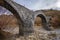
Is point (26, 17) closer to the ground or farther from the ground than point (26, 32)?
farther from the ground

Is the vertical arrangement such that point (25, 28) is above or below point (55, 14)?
below

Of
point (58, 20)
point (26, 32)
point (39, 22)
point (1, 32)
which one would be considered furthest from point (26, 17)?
point (58, 20)

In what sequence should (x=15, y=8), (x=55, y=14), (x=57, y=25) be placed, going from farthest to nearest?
(x=55, y=14), (x=57, y=25), (x=15, y=8)

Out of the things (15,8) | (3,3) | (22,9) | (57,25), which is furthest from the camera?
(57,25)

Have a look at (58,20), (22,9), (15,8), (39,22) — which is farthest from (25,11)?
(58,20)

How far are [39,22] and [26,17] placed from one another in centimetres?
813

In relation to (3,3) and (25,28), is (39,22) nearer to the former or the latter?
(25,28)

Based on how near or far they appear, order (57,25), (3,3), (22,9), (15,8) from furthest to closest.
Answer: (57,25) → (22,9) → (15,8) → (3,3)

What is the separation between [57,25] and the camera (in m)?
18.7

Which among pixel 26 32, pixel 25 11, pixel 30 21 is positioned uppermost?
pixel 25 11

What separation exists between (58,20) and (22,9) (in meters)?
9.83

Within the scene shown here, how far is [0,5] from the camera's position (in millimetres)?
9305

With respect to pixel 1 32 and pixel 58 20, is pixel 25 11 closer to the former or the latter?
pixel 1 32

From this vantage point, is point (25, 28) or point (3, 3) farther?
point (25, 28)
